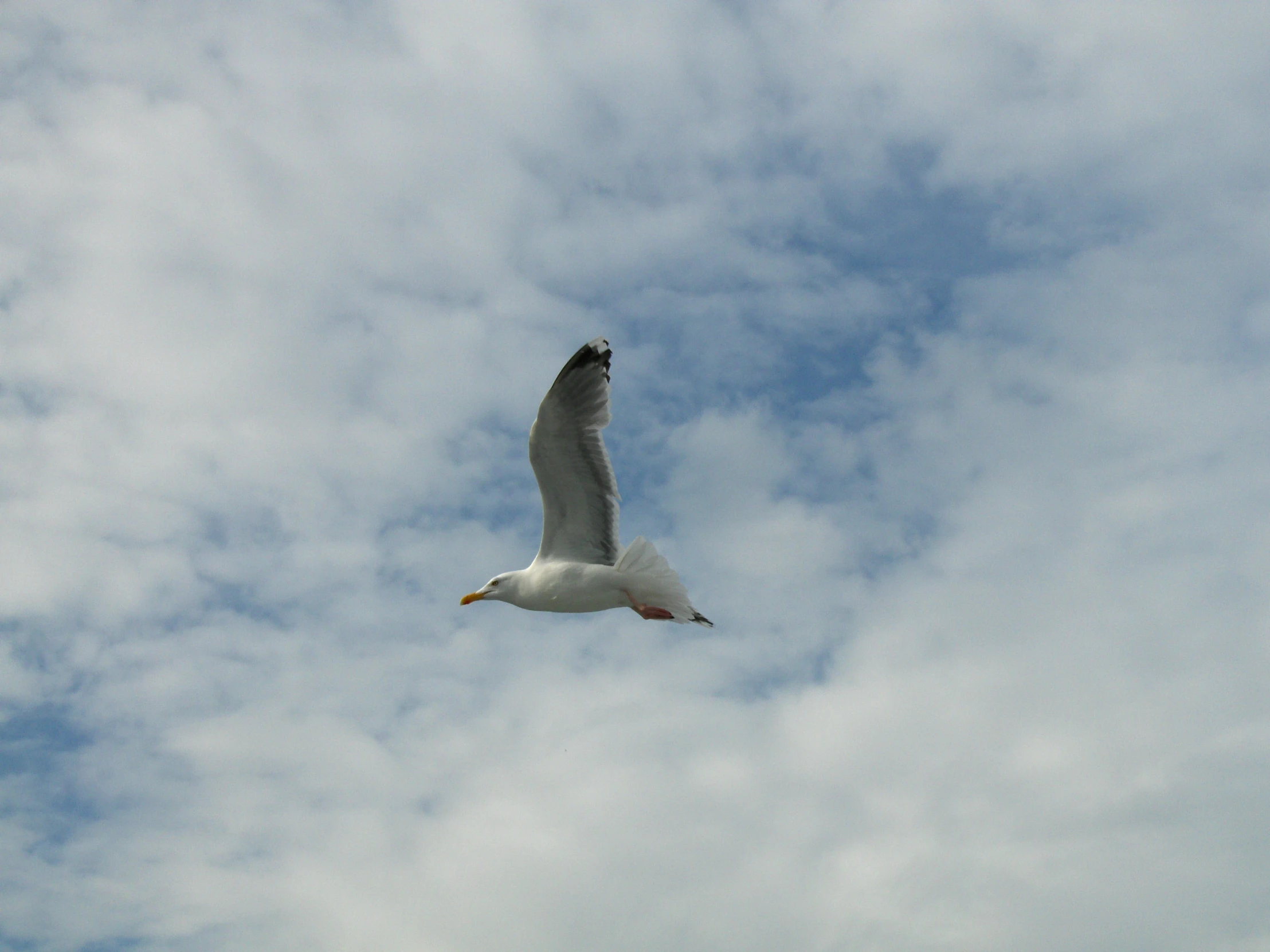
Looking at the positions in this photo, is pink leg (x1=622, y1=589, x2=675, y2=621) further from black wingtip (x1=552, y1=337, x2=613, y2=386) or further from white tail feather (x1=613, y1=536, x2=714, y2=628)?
black wingtip (x1=552, y1=337, x2=613, y2=386)

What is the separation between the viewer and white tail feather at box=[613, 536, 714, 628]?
13.8 metres

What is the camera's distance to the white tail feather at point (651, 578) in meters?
13.8

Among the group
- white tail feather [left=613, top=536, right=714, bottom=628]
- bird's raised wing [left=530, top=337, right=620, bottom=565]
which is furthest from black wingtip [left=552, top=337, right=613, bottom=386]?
white tail feather [left=613, top=536, right=714, bottom=628]

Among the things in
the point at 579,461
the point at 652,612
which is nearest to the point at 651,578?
the point at 652,612

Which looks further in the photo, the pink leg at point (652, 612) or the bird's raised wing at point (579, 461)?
the pink leg at point (652, 612)

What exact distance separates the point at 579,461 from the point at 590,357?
45.2 inches

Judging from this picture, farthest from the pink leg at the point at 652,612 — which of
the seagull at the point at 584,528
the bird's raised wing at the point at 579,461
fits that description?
the bird's raised wing at the point at 579,461

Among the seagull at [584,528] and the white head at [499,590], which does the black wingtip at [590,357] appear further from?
the white head at [499,590]

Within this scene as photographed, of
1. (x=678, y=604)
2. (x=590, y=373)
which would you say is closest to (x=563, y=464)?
(x=590, y=373)

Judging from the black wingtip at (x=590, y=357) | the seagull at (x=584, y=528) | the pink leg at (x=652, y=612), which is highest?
the black wingtip at (x=590, y=357)

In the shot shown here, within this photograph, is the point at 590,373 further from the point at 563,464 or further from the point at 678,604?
the point at 678,604

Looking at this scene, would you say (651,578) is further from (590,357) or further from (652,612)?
(590,357)

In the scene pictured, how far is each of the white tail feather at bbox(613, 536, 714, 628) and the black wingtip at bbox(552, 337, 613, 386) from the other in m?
1.94

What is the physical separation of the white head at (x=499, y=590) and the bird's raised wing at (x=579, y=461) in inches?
33.0
